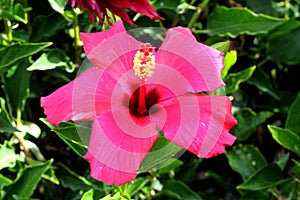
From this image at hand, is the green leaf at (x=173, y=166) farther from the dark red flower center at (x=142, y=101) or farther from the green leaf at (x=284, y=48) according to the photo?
the green leaf at (x=284, y=48)

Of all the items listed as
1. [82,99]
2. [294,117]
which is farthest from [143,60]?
[294,117]

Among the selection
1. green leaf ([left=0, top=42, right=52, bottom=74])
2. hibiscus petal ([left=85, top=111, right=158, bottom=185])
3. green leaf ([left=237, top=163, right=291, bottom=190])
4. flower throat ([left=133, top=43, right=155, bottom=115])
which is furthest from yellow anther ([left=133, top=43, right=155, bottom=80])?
green leaf ([left=237, top=163, right=291, bottom=190])

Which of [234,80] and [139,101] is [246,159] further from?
[139,101]

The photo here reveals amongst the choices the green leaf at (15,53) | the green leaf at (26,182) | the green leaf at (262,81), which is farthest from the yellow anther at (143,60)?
the green leaf at (262,81)

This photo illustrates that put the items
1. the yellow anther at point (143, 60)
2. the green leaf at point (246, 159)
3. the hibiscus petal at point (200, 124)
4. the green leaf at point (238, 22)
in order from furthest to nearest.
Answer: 1. the green leaf at point (246, 159)
2. the green leaf at point (238, 22)
3. the yellow anther at point (143, 60)
4. the hibiscus petal at point (200, 124)

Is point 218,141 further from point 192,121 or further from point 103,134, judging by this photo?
point 103,134
